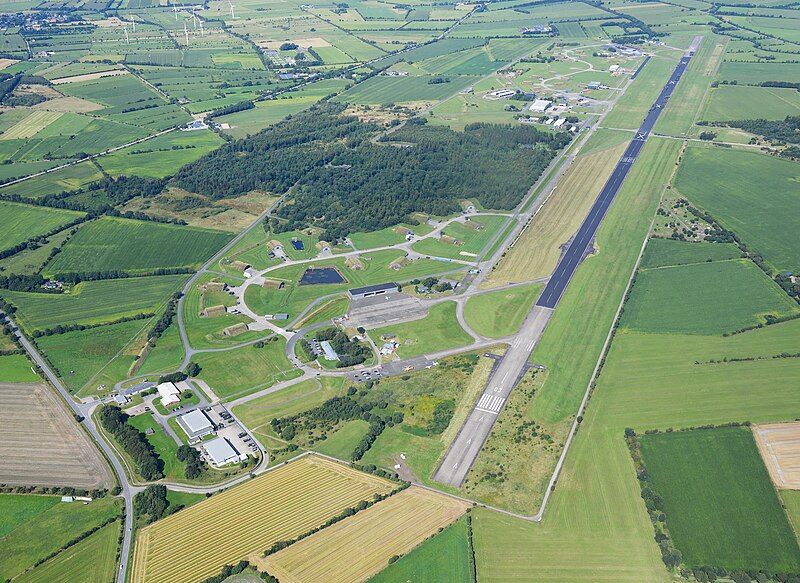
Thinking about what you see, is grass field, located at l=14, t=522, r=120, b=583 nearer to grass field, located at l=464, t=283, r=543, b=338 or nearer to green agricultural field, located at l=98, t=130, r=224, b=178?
grass field, located at l=464, t=283, r=543, b=338

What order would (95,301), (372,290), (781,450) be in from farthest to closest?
(95,301)
(372,290)
(781,450)

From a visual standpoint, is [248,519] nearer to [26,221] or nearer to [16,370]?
[16,370]

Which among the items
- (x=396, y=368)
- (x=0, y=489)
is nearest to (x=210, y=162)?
(x=396, y=368)

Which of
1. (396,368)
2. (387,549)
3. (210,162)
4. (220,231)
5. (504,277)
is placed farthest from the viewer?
(210,162)

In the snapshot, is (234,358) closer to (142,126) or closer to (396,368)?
(396,368)

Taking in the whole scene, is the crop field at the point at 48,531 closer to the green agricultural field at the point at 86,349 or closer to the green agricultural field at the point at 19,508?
the green agricultural field at the point at 19,508

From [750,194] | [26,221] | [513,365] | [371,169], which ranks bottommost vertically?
[750,194]

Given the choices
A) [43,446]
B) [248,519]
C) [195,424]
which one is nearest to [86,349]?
[43,446]
